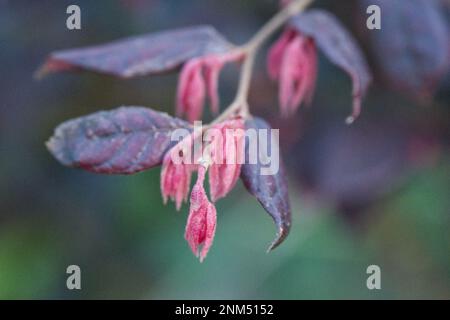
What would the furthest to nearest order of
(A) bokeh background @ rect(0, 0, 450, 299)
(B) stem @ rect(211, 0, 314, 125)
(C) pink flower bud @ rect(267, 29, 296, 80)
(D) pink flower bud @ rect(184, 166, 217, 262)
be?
(A) bokeh background @ rect(0, 0, 450, 299) → (C) pink flower bud @ rect(267, 29, 296, 80) → (B) stem @ rect(211, 0, 314, 125) → (D) pink flower bud @ rect(184, 166, 217, 262)

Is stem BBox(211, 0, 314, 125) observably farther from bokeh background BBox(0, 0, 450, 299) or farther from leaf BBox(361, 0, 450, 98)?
bokeh background BBox(0, 0, 450, 299)

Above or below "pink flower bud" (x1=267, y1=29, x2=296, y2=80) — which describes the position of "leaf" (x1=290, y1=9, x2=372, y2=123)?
below

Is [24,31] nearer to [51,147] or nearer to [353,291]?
[51,147]

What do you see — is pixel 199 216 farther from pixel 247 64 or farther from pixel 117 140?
pixel 247 64

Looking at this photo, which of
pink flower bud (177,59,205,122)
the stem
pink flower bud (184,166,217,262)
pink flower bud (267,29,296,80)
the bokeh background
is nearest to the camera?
pink flower bud (184,166,217,262)

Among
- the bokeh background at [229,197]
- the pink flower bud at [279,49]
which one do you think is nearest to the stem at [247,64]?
the pink flower bud at [279,49]

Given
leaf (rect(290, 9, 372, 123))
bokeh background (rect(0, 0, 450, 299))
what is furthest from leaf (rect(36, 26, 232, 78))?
bokeh background (rect(0, 0, 450, 299))

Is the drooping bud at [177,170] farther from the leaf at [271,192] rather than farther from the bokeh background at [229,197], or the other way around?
the bokeh background at [229,197]
